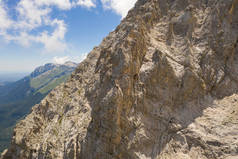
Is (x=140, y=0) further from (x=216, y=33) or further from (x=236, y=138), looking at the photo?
(x=236, y=138)

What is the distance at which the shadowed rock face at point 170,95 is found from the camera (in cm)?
1817

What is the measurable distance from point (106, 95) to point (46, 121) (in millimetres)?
18918

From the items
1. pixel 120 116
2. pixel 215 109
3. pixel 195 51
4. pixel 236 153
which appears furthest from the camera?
pixel 195 51

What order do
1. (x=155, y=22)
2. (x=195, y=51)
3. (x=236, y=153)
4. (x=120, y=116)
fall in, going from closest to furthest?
(x=236, y=153), (x=120, y=116), (x=195, y=51), (x=155, y=22)

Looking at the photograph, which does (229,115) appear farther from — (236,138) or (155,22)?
(155,22)

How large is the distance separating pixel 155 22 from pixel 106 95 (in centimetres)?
1706

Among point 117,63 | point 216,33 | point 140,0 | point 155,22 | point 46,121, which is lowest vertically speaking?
point 46,121

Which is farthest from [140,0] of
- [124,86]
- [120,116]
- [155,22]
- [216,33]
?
[120,116]

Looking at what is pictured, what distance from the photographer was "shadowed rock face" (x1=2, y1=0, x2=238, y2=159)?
18.2m

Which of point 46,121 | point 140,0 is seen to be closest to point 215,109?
point 140,0

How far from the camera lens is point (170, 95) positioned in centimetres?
2084

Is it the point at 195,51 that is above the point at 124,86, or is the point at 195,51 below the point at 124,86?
above

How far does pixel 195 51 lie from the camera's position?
71.7ft

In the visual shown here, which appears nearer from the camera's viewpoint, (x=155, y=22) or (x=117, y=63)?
(x=117, y=63)
